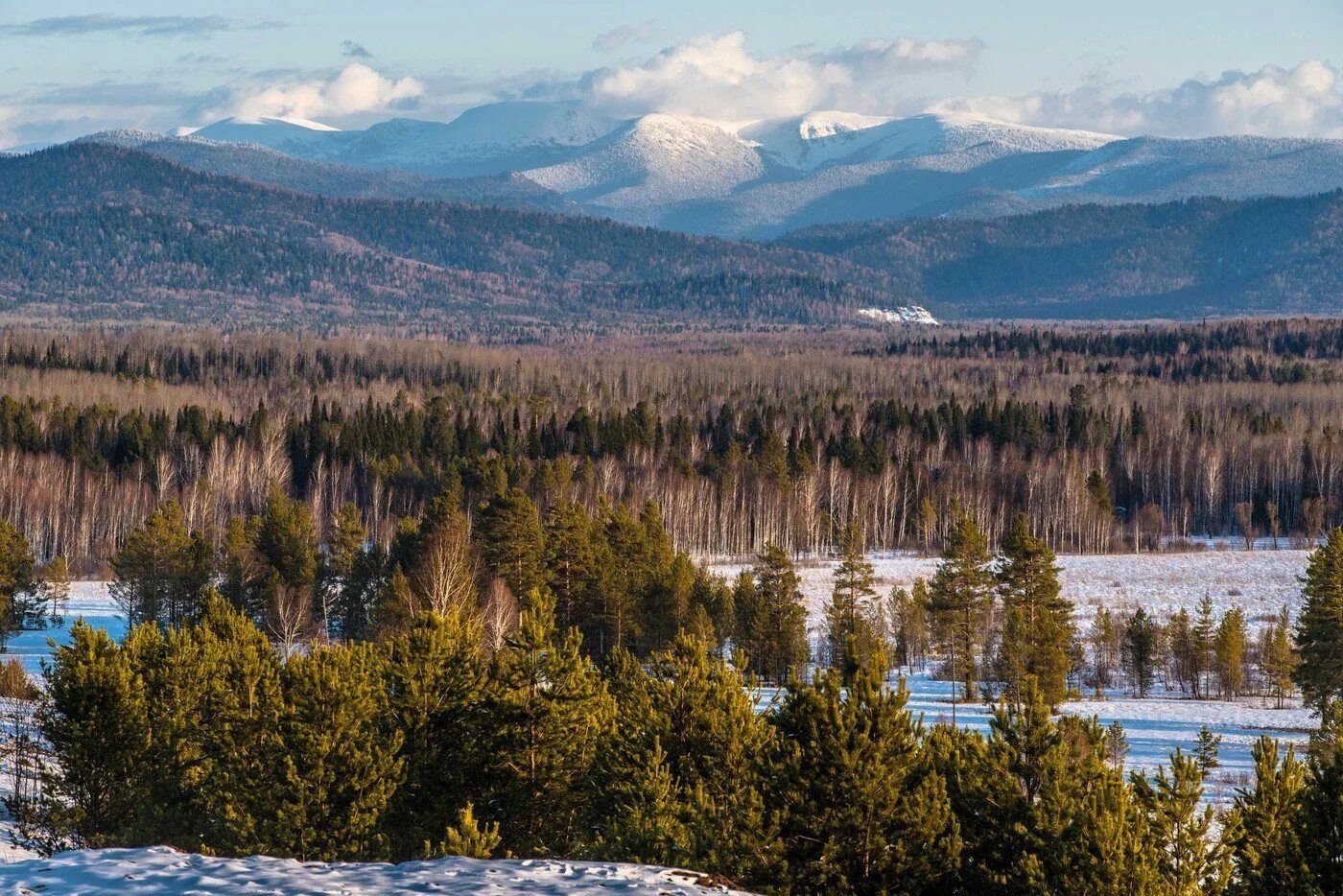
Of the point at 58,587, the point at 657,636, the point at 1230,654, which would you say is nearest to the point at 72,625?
the point at 58,587

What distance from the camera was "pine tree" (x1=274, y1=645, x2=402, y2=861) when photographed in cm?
2461

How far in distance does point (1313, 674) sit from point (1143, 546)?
6752cm

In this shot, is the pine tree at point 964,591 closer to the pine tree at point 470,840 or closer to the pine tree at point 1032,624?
the pine tree at point 1032,624

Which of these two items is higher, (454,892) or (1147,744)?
(454,892)

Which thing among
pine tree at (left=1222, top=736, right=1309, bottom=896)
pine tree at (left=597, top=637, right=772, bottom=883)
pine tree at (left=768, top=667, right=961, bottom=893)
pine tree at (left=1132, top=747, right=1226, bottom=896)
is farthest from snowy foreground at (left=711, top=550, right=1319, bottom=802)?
A: pine tree at (left=768, top=667, right=961, bottom=893)

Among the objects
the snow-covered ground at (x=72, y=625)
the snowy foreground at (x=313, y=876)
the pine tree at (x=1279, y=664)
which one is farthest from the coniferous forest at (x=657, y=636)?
the snowy foreground at (x=313, y=876)

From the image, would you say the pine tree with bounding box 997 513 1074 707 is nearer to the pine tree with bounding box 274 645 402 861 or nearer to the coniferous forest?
the coniferous forest

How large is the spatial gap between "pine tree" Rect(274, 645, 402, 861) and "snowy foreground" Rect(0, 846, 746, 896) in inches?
222

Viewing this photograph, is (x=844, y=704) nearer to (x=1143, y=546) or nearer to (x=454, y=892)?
(x=454, y=892)

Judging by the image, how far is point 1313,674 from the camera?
52.2m

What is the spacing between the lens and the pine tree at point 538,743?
26219 millimetres

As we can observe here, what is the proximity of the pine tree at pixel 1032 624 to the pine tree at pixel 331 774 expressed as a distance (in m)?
33.8

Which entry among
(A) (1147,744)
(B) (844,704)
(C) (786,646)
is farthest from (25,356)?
(B) (844,704)

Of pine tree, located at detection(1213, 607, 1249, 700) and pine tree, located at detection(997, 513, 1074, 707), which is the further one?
pine tree, located at detection(1213, 607, 1249, 700)
